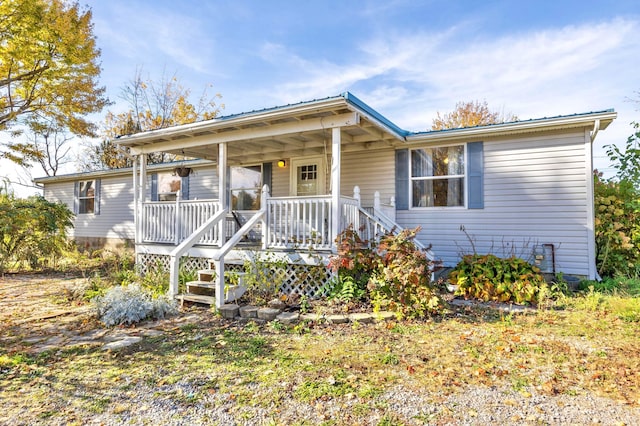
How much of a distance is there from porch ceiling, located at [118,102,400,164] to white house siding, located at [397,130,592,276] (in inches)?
86.0

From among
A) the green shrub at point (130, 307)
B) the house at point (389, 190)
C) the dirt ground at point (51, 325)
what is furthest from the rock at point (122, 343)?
the house at point (389, 190)

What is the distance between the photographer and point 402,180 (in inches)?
320

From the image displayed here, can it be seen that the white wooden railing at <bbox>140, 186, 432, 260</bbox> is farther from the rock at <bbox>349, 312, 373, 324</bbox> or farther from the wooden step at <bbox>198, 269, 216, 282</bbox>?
the rock at <bbox>349, 312, 373, 324</bbox>

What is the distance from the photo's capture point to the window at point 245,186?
398 inches

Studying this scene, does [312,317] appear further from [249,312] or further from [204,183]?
[204,183]

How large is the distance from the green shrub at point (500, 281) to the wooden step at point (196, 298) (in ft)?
13.3

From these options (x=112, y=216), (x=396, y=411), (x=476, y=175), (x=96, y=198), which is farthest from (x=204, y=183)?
(x=396, y=411)

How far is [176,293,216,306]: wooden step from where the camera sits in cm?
580

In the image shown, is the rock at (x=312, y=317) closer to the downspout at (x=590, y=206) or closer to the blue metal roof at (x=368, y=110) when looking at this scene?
the blue metal roof at (x=368, y=110)

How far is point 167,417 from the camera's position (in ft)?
8.53

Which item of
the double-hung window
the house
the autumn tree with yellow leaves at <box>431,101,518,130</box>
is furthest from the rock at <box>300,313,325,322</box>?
the autumn tree with yellow leaves at <box>431,101,518,130</box>

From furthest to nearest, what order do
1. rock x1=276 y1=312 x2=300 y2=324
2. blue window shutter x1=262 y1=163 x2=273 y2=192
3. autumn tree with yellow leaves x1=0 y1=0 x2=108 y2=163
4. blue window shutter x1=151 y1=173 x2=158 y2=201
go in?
blue window shutter x1=151 y1=173 x2=158 y2=201 < autumn tree with yellow leaves x1=0 y1=0 x2=108 y2=163 < blue window shutter x1=262 y1=163 x2=273 y2=192 < rock x1=276 y1=312 x2=300 y2=324

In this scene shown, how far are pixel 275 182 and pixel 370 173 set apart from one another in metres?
2.74

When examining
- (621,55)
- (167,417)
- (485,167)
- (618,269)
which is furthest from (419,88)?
(167,417)
